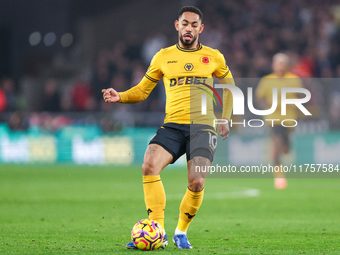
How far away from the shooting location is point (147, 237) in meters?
4.85

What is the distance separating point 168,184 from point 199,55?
6763mm

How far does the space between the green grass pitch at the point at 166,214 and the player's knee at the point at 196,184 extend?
0.55m

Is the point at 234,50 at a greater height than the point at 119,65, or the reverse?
the point at 234,50

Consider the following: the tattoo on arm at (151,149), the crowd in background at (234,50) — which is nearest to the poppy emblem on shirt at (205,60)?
the tattoo on arm at (151,149)

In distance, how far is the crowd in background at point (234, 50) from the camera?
16.9 m

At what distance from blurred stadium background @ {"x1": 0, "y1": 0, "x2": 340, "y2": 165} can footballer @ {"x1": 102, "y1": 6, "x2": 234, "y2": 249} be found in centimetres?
923

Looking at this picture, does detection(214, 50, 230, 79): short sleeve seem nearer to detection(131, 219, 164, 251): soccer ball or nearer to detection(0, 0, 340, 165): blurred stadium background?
detection(131, 219, 164, 251): soccer ball

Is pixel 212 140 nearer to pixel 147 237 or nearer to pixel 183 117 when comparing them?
pixel 183 117

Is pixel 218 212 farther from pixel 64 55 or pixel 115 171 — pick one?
pixel 64 55

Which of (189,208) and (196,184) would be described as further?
(189,208)

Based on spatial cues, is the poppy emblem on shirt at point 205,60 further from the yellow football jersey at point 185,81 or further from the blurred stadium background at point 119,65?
the blurred stadium background at point 119,65

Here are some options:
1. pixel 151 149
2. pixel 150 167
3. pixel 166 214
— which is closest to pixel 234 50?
pixel 166 214

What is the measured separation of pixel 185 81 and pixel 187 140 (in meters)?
0.58

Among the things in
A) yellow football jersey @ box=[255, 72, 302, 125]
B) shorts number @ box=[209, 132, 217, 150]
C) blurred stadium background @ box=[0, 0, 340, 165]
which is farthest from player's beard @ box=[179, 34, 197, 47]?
blurred stadium background @ box=[0, 0, 340, 165]
